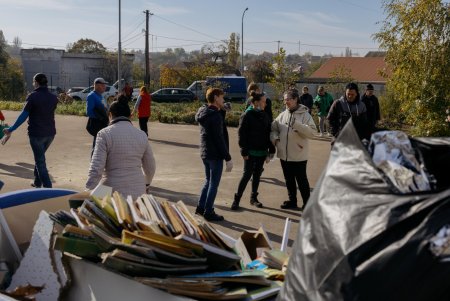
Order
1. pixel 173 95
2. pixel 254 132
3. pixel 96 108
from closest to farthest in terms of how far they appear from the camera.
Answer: pixel 254 132 < pixel 96 108 < pixel 173 95

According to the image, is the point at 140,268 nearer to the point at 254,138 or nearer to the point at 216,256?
the point at 216,256

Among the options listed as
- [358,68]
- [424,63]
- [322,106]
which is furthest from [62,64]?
[424,63]

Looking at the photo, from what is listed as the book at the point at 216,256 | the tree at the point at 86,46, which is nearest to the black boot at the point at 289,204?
the book at the point at 216,256

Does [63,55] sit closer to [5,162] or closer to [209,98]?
[5,162]

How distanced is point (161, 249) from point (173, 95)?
34320 millimetres

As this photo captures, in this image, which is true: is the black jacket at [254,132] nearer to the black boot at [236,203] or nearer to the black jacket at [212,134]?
the black boot at [236,203]

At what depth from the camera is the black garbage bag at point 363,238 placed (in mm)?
1773

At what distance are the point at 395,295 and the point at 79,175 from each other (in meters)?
8.85

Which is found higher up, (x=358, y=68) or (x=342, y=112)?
(x=358, y=68)

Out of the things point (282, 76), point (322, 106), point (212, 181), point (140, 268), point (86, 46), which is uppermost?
point (86, 46)

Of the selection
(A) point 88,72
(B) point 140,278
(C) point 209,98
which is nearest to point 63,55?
(A) point 88,72

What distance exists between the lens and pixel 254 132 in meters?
7.71

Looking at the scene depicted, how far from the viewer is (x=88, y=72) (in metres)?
60.4

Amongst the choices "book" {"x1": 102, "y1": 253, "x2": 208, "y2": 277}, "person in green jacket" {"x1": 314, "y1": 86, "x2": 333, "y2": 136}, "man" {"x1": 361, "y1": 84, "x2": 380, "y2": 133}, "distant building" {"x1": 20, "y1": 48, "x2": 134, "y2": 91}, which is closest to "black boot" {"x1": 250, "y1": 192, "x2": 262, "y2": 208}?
"man" {"x1": 361, "y1": 84, "x2": 380, "y2": 133}
